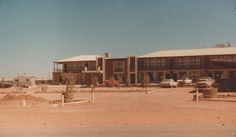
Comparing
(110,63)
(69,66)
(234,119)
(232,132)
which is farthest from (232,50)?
(232,132)

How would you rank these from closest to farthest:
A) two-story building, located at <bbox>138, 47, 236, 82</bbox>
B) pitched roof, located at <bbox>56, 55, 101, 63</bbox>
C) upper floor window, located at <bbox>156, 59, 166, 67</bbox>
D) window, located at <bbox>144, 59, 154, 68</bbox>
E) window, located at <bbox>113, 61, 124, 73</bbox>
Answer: two-story building, located at <bbox>138, 47, 236, 82</bbox> → upper floor window, located at <bbox>156, 59, 166, 67</bbox> → window, located at <bbox>144, 59, 154, 68</bbox> → window, located at <bbox>113, 61, 124, 73</bbox> → pitched roof, located at <bbox>56, 55, 101, 63</bbox>

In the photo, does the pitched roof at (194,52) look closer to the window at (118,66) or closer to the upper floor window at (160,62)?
the upper floor window at (160,62)

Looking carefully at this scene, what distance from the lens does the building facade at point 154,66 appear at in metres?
82.6

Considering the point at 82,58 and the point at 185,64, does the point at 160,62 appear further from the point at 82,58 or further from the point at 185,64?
the point at 82,58

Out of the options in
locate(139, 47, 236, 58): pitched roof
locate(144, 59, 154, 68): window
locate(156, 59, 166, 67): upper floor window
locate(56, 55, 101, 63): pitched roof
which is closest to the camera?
locate(139, 47, 236, 58): pitched roof

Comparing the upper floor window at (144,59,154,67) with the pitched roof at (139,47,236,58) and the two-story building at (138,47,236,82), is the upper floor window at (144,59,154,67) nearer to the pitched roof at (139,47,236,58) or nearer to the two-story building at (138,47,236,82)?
the two-story building at (138,47,236,82)

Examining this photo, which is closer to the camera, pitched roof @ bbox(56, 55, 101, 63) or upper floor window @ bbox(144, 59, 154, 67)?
upper floor window @ bbox(144, 59, 154, 67)

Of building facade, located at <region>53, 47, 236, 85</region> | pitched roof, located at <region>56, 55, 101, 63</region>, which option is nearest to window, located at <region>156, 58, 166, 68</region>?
building facade, located at <region>53, 47, 236, 85</region>

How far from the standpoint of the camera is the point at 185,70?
86.0m

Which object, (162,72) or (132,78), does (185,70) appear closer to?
(162,72)

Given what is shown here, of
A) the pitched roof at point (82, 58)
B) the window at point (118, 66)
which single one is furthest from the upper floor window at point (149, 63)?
the pitched roof at point (82, 58)

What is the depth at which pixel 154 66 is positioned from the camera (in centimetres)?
8944

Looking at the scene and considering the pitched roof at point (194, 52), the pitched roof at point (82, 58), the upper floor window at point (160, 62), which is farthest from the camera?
the pitched roof at point (82, 58)

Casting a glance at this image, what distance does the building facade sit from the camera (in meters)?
82.6
